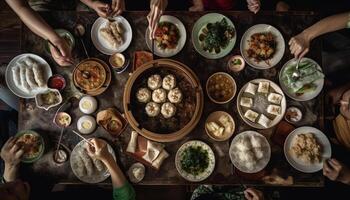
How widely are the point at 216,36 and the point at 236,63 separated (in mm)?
385

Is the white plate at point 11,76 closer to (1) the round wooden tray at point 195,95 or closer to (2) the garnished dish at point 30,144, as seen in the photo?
(2) the garnished dish at point 30,144

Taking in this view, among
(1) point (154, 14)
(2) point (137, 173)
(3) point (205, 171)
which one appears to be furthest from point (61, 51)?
(3) point (205, 171)

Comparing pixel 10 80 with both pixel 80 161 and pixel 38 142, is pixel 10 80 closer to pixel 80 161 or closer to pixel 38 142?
pixel 38 142

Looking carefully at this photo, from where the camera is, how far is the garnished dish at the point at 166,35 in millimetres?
3537

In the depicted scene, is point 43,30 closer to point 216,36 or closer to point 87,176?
point 87,176

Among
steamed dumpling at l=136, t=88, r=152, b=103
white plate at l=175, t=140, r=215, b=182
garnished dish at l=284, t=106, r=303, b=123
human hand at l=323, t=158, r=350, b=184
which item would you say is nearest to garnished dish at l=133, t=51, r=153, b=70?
steamed dumpling at l=136, t=88, r=152, b=103

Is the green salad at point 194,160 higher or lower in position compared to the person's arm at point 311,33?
lower

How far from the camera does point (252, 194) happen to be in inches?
139

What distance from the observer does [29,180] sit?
137 inches

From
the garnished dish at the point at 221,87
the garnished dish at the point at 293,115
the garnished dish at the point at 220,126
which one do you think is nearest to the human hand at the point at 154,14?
the garnished dish at the point at 221,87

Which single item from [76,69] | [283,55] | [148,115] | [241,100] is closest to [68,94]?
[76,69]

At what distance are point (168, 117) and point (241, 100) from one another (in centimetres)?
84

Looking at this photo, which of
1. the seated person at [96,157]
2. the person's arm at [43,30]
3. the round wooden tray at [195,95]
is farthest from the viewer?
the person's arm at [43,30]

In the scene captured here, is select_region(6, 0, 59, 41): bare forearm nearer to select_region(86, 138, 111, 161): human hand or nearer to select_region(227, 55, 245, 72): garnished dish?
select_region(86, 138, 111, 161): human hand
